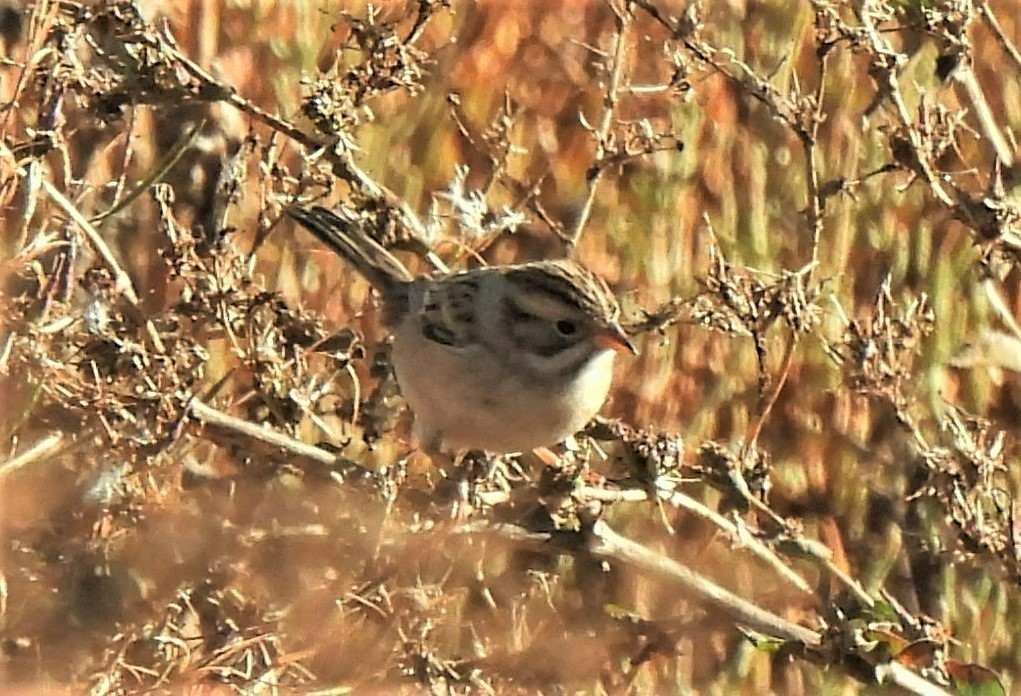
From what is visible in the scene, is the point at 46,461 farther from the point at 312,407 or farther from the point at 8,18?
the point at 8,18

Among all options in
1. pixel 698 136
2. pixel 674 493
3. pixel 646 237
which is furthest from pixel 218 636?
pixel 698 136

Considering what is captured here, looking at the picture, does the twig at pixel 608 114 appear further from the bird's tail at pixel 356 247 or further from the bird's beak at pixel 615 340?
the bird's tail at pixel 356 247

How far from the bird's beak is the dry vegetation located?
0.15 meters

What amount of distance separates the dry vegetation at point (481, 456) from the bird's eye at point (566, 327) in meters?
0.16

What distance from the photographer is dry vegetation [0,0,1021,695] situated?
2662 mm

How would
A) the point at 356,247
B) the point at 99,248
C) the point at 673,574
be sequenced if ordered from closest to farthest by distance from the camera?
the point at 99,248 < the point at 673,574 < the point at 356,247

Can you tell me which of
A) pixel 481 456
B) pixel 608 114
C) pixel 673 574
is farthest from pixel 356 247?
pixel 673 574

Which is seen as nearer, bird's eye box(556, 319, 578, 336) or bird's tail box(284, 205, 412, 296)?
bird's eye box(556, 319, 578, 336)

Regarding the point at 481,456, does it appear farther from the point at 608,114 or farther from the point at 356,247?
the point at 608,114

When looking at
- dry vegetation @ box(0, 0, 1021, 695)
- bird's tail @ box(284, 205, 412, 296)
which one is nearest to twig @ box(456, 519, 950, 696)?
dry vegetation @ box(0, 0, 1021, 695)

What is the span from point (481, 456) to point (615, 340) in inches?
18.8

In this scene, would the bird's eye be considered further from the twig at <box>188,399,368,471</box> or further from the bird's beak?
the twig at <box>188,399,368,471</box>

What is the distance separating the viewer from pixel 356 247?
3340mm

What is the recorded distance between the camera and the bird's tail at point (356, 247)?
319cm
